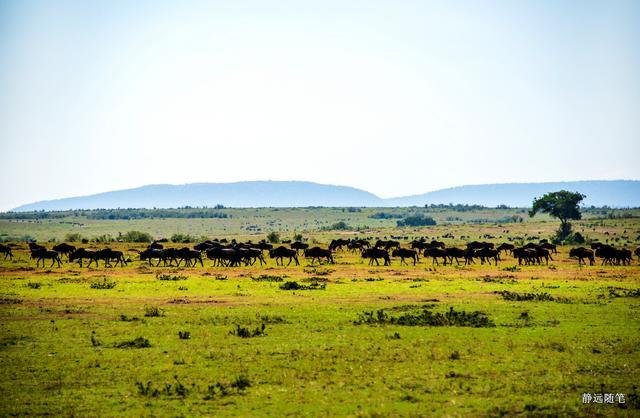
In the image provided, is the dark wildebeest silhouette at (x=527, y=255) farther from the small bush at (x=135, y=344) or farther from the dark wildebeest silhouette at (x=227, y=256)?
the small bush at (x=135, y=344)

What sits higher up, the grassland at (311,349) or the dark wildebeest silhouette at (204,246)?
the dark wildebeest silhouette at (204,246)

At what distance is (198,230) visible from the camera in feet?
517

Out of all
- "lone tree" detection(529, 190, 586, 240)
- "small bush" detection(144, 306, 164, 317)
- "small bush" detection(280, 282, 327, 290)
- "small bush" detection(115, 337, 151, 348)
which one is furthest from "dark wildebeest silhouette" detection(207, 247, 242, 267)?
"lone tree" detection(529, 190, 586, 240)

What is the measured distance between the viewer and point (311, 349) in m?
18.6

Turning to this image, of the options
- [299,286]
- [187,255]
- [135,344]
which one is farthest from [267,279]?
[135,344]

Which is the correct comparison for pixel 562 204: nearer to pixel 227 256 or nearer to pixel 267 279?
pixel 227 256

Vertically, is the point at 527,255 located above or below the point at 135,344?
above

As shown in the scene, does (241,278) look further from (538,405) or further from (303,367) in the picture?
(538,405)

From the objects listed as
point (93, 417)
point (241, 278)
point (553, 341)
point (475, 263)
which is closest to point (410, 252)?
point (475, 263)

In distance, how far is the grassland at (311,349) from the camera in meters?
13.6

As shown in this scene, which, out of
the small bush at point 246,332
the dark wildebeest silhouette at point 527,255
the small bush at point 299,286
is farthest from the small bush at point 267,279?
the dark wildebeest silhouette at point 527,255

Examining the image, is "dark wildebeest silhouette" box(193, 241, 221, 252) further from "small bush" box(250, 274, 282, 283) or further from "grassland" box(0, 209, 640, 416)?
"grassland" box(0, 209, 640, 416)

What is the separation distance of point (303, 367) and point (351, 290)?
721 inches

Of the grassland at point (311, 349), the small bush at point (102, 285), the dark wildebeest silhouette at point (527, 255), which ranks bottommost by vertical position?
the grassland at point (311, 349)
